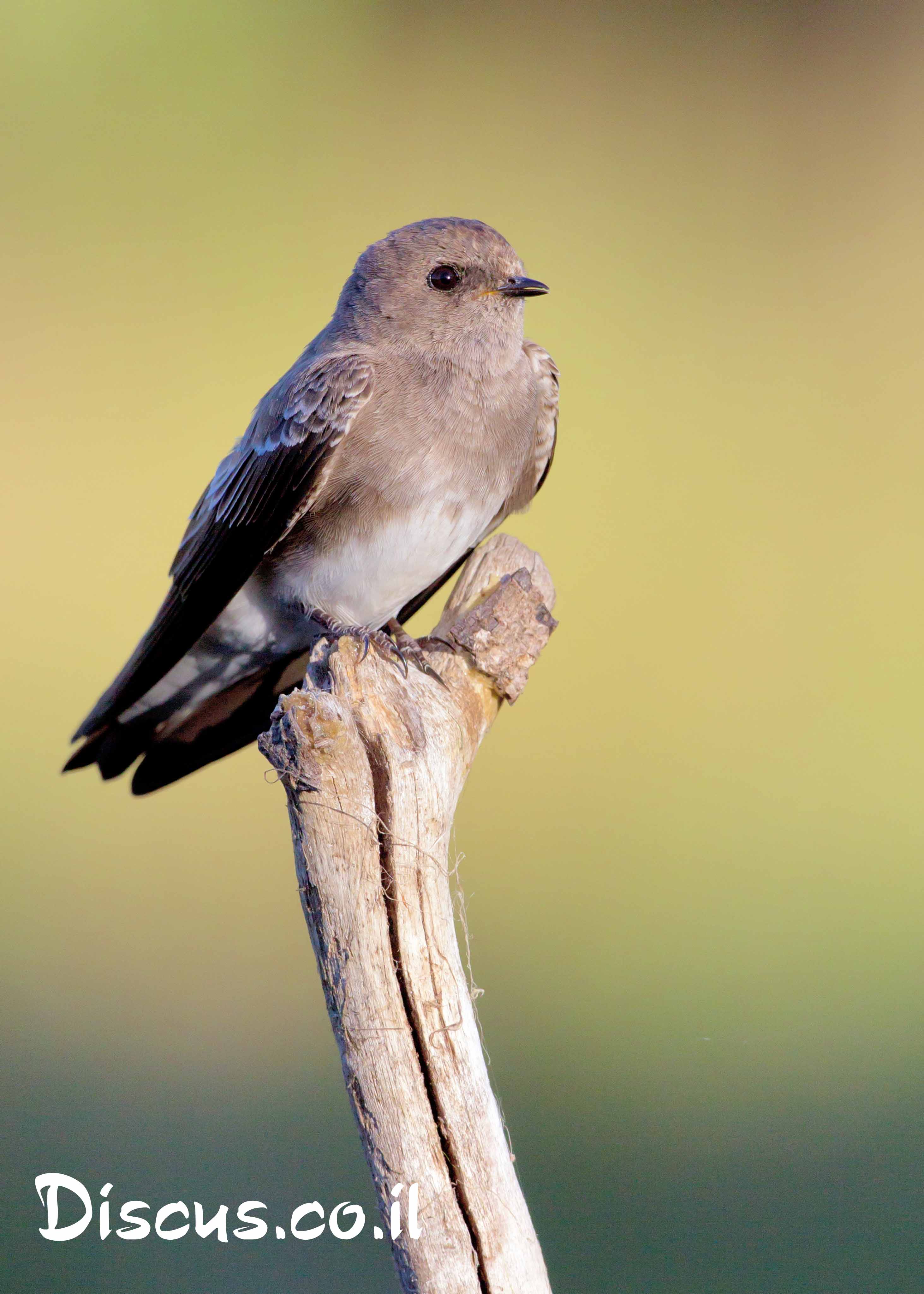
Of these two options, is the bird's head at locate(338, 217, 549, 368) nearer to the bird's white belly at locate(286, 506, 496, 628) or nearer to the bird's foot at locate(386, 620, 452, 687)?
the bird's white belly at locate(286, 506, 496, 628)

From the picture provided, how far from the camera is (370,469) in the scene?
1588 millimetres

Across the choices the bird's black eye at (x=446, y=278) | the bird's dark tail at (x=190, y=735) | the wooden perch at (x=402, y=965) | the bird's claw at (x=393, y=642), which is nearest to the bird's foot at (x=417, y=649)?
the bird's claw at (x=393, y=642)

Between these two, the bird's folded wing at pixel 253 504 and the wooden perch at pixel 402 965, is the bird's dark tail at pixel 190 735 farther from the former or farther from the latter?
the wooden perch at pixel 402 965

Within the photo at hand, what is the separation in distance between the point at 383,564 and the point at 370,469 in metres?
0.14

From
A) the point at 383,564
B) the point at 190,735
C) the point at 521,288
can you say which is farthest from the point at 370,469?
the point at 190,735

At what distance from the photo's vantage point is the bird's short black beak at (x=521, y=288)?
5.41 feet

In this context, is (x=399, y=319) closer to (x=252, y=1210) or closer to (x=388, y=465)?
(x=388, y=465)

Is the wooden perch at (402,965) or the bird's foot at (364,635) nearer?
the wooden perch at (402,965)

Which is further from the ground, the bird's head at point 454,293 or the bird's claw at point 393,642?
the bird's head at point 454,293

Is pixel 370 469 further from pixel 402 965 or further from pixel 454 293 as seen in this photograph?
pixel 402 965

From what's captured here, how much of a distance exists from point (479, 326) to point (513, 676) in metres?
0.57

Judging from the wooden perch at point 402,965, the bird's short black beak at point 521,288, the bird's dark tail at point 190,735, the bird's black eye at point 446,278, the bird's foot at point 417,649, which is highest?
the bird's black eye at point 446,278

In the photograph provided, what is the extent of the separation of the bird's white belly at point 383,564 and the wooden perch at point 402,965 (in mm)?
444

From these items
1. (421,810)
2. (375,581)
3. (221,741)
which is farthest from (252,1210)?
(421,810)
